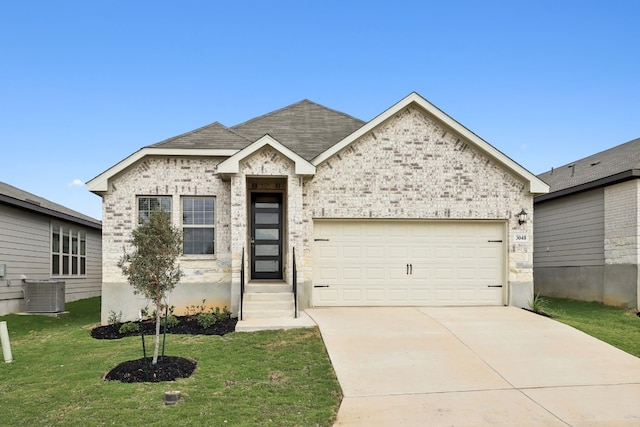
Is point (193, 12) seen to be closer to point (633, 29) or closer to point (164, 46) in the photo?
point (164, 46)

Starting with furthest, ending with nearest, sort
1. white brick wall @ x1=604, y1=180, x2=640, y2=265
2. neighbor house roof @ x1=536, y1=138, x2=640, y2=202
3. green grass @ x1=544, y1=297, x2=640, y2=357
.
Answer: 1. neighbor house roof @ x1=536, y1=138, x2=640, y2=202
2. white brick wall @ x1=604, y1=180, x2=640, y2=265
3. green grass @ x1=544, y1=297, x2=640, y2=357

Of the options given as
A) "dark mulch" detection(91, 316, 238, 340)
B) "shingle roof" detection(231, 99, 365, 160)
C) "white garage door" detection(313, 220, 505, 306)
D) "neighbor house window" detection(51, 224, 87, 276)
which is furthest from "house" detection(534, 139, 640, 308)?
"neighbor house window" detection(51, 224, 87, 276)

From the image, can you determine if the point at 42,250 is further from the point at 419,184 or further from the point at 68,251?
the point at 419,184

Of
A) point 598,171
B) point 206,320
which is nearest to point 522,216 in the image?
point 598,171

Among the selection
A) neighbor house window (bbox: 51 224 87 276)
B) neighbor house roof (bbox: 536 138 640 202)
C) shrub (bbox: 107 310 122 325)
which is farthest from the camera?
neighbor house window (bbox: 51 224 87 276)

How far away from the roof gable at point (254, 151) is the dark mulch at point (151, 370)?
4855 mm

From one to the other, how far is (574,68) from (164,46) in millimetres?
14124

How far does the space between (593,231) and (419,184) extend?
683cm

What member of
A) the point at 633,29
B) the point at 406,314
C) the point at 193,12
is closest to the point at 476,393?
the point at 406,314

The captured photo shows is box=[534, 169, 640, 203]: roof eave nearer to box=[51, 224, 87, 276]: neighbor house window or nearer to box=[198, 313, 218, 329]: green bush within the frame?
box=[198, 313, 218, 329]: green bush

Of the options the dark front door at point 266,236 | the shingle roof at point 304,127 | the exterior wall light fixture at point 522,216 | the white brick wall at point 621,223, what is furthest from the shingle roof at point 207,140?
the white brick wall at point 621,223

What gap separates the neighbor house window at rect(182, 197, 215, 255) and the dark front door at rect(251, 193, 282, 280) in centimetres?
135

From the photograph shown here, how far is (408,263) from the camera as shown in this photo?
12336 millimetres

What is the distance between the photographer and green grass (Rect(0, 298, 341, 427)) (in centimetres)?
550
